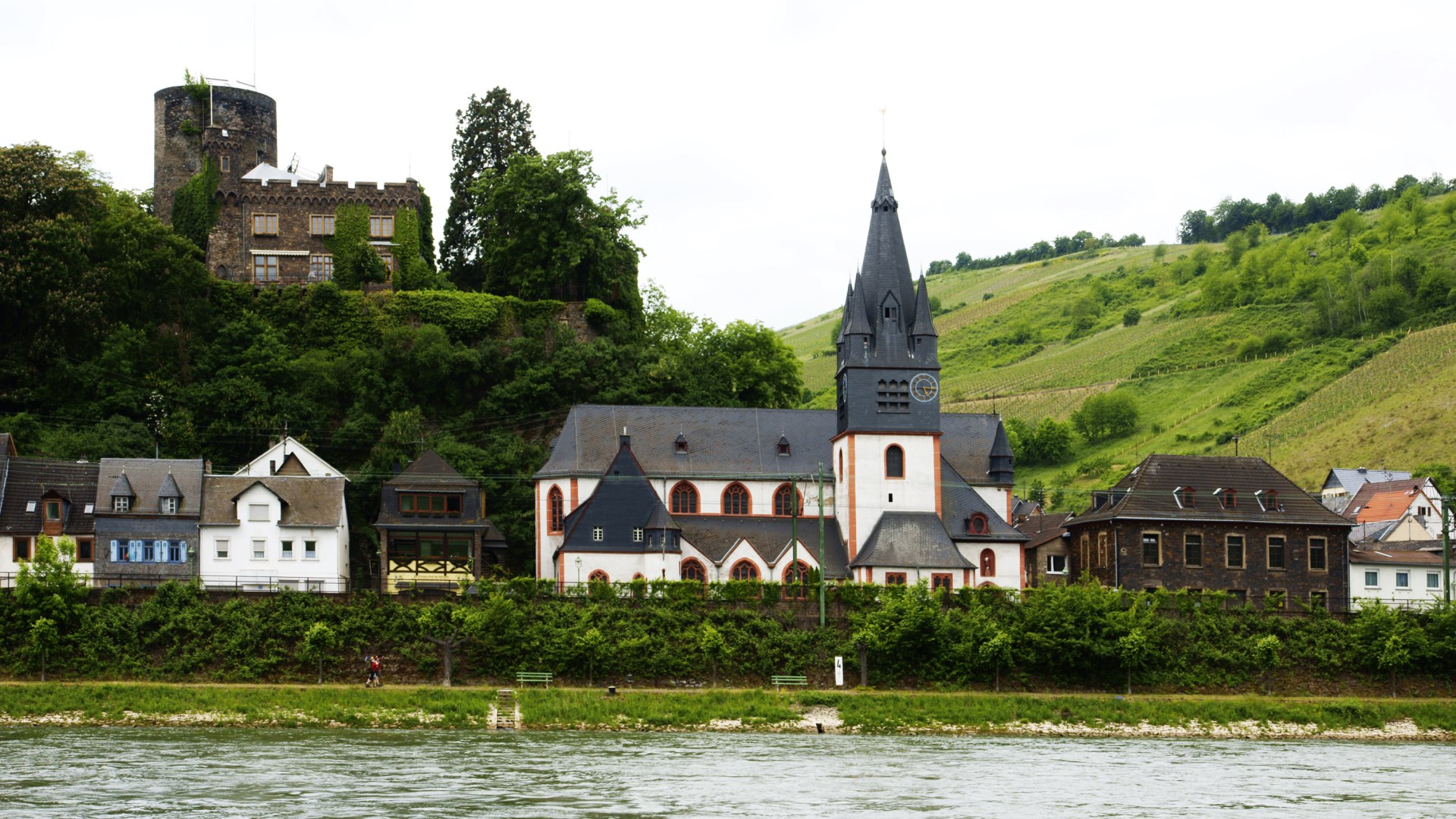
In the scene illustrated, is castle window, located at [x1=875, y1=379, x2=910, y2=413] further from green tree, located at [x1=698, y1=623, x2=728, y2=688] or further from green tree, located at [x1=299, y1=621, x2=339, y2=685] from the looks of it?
green tree, located at [x1=299, y1=621, x2=339, y2=685]

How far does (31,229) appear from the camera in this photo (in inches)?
3086

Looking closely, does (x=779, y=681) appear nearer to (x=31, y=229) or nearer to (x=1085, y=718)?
(x=1085, y=718)

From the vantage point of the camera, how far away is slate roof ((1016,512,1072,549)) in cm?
7806

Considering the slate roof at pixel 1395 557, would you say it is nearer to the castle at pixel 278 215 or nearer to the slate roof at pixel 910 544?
the slate roof at pixel 910 544

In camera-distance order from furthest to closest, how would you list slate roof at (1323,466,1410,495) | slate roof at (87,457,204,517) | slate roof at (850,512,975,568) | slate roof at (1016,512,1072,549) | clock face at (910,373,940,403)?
slate roof at (1323,466,1410,495) → slate roof at (1016,512,1072,549) → clock face at (910,373,940,403) → slate roof at (850,512,975,568) → slate roof at (87,457,204,517)

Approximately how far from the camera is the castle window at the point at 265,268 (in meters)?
92.2

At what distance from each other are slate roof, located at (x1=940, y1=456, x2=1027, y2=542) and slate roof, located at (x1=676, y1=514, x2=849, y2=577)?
199 inches

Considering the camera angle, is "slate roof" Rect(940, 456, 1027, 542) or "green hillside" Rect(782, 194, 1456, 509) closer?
"slate roof" Rect(940, 456, 1027, 542)

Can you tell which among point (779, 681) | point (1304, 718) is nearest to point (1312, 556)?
point (1304, 718)

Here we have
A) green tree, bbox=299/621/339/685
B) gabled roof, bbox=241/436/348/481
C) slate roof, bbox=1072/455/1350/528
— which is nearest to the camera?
green tree, bbox=299/621/339/685

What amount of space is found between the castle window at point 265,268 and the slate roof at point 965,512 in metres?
41.7

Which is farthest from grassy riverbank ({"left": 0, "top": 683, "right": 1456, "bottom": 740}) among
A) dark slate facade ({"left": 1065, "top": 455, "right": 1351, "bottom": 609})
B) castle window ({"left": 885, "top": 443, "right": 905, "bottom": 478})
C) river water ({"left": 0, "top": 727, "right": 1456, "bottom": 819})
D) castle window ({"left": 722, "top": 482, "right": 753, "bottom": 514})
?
castle window ({"left": 722, "top": 482, "right": 753, "bottom": 514})

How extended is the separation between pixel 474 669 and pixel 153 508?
1900 centimetres

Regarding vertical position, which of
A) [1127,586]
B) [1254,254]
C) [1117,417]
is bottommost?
[1127,586]
